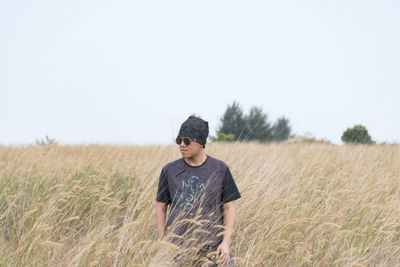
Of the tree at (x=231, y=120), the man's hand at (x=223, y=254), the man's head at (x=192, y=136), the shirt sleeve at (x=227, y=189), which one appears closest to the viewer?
the man's hand at (x=223, y=254)

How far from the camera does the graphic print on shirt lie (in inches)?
97.6

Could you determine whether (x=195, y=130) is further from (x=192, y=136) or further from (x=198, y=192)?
(x=198, y=192)

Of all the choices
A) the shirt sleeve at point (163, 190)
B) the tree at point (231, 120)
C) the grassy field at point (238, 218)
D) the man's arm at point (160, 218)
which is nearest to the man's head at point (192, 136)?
the shirt sleeve at point (163, 190)

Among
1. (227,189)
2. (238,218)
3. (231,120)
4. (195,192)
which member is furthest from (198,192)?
(231,120)

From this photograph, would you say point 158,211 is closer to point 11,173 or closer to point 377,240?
point 377,240

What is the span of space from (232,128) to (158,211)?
101 feet

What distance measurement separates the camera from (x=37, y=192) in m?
4.54

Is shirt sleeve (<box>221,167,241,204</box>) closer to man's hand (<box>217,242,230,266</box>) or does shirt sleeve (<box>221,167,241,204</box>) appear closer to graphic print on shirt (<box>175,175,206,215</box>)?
graphic print on shirt (<box>175,175,206,215</box>)

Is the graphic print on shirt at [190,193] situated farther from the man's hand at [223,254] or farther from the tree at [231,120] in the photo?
the tree at [231,120]

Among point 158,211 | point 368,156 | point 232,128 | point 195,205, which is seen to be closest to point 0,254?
point 158,211

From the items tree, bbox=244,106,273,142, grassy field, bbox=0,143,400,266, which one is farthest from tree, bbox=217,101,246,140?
grassy field, bbox=0,143,400,266

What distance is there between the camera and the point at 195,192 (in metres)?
2.48

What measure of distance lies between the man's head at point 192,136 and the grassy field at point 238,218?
0.55 meters

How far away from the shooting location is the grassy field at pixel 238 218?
2.62 m
